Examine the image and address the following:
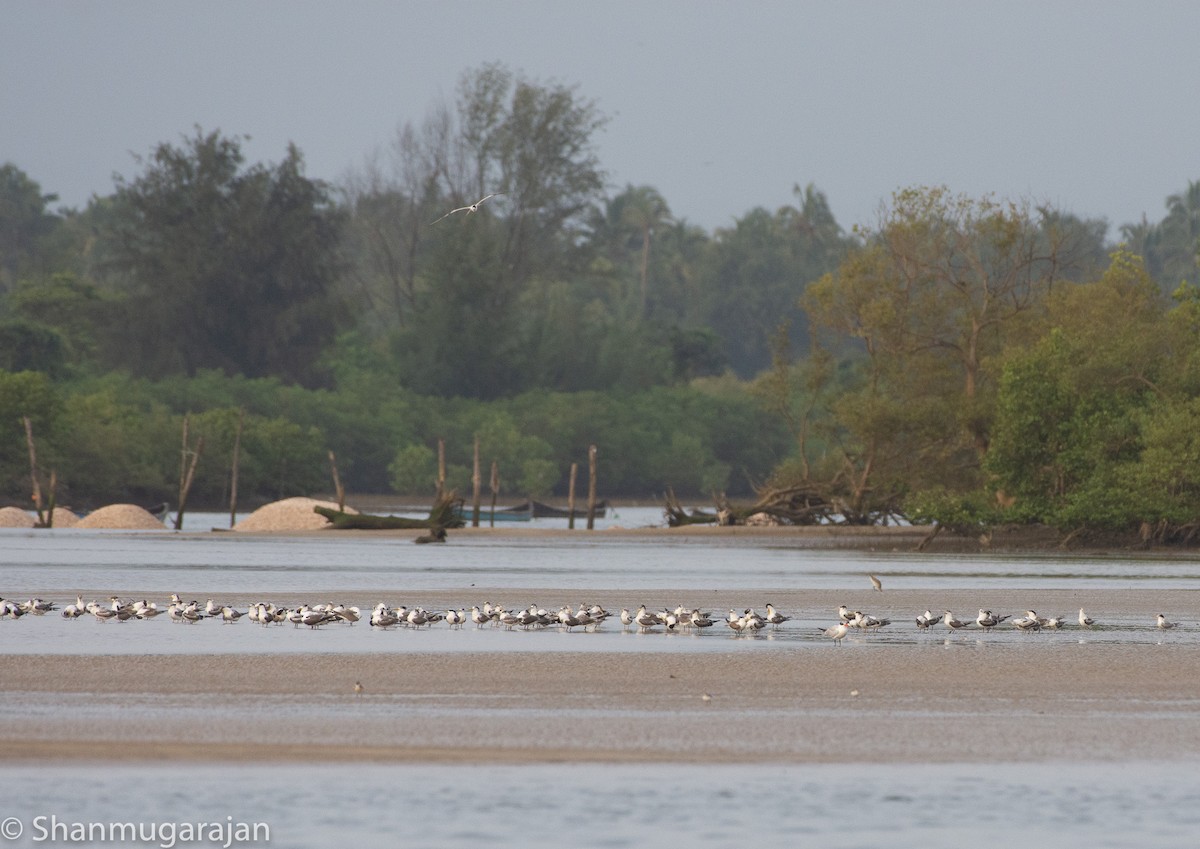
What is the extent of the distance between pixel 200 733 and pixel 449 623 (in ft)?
35.9

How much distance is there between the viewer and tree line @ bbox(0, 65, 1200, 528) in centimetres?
5669

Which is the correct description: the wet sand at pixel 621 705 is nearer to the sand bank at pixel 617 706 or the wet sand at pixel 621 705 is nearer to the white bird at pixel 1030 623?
the sand bank at pixel 617 706

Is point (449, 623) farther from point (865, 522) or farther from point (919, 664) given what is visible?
point (865, 522)

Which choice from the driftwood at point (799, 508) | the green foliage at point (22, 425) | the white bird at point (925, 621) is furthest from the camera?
the green foliage at point (22, 425)

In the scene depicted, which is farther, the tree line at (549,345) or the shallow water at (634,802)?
the tree line at (549,345)

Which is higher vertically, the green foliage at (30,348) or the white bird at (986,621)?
the green foliage at (30,348)

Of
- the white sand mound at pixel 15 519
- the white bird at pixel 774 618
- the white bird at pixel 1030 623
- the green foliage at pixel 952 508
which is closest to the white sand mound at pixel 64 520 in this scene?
the white sand mound at pixel 15 519

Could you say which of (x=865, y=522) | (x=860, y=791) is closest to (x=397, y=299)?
(x=865, y=522)

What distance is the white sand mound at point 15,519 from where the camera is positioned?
65.6 m

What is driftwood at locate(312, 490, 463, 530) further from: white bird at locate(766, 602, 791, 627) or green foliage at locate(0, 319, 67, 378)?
white bird at locate(766, 602, 791, 627)

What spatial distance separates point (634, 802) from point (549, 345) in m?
95.8

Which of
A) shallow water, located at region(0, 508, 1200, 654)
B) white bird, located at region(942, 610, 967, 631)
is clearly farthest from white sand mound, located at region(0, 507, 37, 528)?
white bird, located at region(942, 610, 967, 631)

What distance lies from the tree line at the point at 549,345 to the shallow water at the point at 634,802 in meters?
37.7

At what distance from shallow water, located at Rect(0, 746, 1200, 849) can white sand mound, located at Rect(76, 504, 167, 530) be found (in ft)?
178
